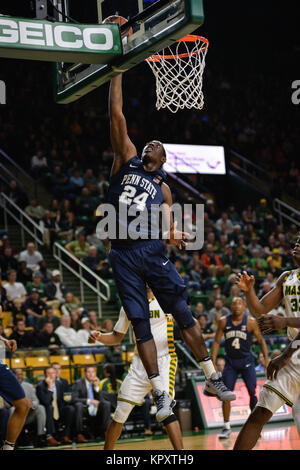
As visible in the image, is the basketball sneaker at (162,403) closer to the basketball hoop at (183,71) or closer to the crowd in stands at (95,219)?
the basketball hoop at (183,71)

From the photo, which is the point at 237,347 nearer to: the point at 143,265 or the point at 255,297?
the point at 255,297

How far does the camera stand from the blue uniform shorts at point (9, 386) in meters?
7.58

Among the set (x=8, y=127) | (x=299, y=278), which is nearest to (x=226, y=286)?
(x=8, y=127)

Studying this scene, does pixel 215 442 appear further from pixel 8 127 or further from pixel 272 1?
pixel 272 1

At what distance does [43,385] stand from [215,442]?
2.85 meters

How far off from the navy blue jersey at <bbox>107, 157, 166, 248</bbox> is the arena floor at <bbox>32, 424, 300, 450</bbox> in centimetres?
456

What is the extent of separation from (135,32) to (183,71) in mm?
1840

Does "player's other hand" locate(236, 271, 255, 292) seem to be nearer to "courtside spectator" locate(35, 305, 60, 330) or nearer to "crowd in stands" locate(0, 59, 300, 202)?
"courtside spectator" locate(35, 305, 60, 330)

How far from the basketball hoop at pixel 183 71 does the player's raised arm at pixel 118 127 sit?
1.11 meters

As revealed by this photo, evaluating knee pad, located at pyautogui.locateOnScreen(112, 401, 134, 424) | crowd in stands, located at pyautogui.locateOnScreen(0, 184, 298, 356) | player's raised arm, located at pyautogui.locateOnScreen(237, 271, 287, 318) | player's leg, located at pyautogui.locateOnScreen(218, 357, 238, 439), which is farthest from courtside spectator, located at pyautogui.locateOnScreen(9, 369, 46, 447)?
player's raised arm, located at pyautogui.locateOnScreen(237, 271, 287, 318)

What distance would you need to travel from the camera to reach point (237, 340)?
11.6m

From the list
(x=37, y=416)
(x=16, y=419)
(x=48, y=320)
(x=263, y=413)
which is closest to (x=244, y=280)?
(x=263, y=413)

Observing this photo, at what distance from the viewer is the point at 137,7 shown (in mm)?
6168

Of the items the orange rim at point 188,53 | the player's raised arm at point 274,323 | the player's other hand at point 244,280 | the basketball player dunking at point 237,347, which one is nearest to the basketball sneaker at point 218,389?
the player's raised arm at point 274,323
